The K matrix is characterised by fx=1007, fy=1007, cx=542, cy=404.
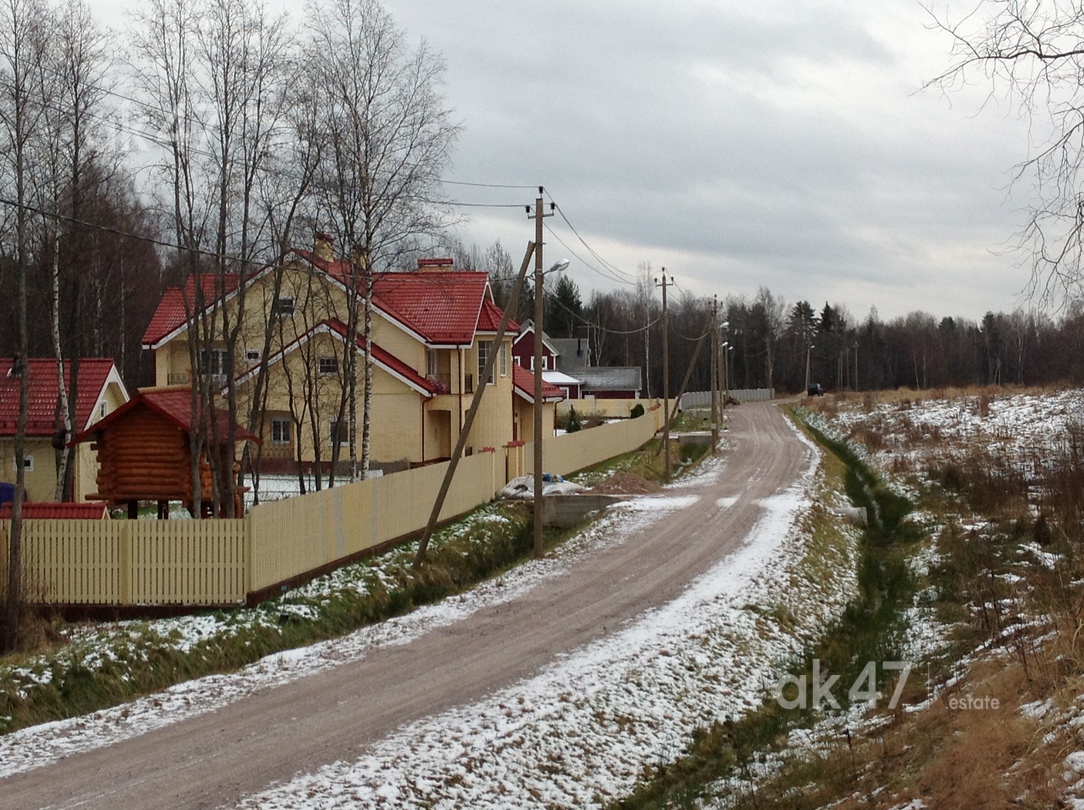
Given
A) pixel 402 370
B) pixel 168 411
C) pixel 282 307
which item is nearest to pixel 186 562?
pixel 168 411

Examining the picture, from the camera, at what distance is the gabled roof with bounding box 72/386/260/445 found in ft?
61.1

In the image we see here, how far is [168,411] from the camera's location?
1881 cm

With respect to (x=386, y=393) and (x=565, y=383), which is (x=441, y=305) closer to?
(x=386, y=393)

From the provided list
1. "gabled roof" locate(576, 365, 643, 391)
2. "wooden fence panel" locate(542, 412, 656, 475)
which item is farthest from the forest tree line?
"wooden fence panel" locate(542, 412, 656, 475)

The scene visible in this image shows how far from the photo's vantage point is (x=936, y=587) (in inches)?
729

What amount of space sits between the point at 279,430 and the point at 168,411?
16.8 metres

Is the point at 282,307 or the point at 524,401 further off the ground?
the point at 282,307

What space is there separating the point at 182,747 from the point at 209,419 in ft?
32.9

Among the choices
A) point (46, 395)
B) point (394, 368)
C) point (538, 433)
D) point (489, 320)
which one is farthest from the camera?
point (489, 320)

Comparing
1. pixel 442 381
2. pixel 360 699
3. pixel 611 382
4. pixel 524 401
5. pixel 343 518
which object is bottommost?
pixel 360 699

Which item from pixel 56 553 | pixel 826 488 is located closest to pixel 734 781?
pixel 56 553

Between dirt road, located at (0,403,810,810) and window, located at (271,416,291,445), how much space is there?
1671cm

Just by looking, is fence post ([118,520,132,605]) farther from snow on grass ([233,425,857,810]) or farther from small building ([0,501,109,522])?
snow on grass ([233,425,857,810])

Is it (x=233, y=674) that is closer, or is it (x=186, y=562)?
(x=233, y=674)
